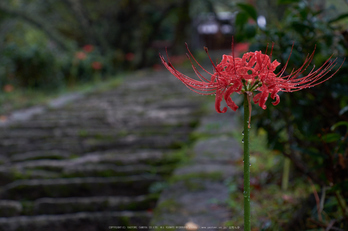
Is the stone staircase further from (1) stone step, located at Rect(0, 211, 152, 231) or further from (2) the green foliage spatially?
(2) the green foliage

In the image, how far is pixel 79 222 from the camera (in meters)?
2.48

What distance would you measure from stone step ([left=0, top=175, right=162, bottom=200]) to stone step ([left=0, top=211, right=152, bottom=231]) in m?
0.53

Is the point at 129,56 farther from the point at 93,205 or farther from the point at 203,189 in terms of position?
the point at 203,189

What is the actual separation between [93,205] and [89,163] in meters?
0.85

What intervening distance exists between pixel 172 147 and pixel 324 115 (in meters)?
2.21

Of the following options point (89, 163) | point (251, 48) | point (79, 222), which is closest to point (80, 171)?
point (89, 163)

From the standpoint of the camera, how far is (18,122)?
17.0 ft

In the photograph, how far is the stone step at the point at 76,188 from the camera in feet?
9.89

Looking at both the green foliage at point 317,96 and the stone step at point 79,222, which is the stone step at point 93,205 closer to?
the stone step at point 79,222

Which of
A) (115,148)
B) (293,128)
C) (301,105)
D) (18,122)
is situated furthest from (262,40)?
(18,122)

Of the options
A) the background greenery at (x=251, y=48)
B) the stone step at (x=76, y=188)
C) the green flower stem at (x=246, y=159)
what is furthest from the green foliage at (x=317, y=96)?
the stone step at (x=76, y=188)

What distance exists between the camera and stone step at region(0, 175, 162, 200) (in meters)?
3.02

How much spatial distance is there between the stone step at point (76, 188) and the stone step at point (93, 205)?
0.86ft

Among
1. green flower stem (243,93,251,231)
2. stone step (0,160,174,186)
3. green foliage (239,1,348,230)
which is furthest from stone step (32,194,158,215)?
green flower stem (243,93,251,231)
